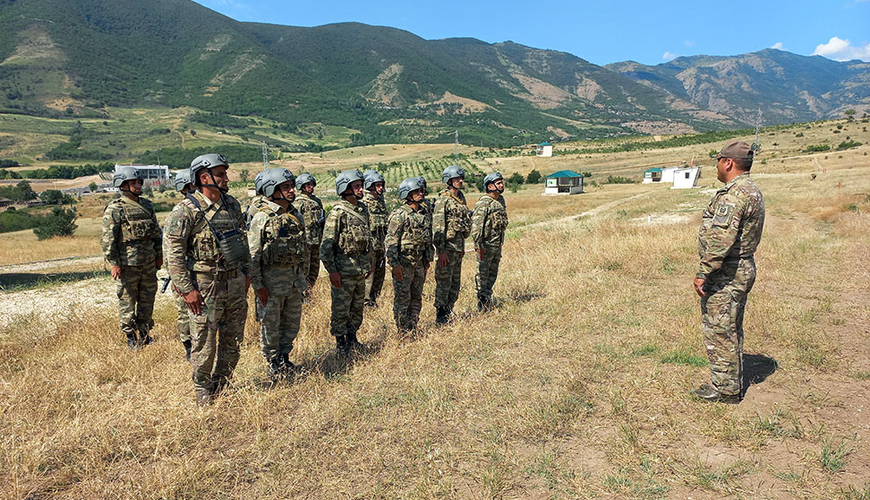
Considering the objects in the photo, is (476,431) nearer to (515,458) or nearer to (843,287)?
(515,458)

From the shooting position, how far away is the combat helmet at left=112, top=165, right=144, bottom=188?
6.07 meters

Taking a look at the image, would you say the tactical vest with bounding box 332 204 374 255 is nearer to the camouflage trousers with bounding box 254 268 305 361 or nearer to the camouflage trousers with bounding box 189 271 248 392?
the camouflage trousers with bounding box 254 268 305 361

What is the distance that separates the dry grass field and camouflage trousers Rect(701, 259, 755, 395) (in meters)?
0.29

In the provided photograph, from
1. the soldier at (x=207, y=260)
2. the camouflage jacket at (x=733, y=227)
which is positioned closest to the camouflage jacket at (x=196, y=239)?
the soldier at (x=207, y=260)

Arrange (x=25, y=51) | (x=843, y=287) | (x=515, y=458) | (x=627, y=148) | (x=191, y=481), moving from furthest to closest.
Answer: (x=25, y=51) → (x=627, y=148) → (x=843, y=287) → (x=515, y=458) → (x=191, y=481)

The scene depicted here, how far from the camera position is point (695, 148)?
2837 inches

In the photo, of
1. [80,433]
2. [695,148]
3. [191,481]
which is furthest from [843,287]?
[695,148]

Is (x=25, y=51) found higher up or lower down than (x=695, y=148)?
higher up

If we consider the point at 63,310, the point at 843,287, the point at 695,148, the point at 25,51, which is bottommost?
the point at 63,310

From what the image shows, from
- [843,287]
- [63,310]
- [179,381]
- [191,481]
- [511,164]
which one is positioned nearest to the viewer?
[191,481]

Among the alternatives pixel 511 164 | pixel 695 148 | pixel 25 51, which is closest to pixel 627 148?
pixel 695 148

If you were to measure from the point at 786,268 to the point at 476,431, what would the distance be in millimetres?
8031

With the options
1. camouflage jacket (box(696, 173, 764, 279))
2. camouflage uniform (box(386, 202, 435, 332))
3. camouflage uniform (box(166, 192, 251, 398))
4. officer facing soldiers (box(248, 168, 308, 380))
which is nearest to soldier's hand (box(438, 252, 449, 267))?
camouflage uniform (box(386, 202, 435, 332))

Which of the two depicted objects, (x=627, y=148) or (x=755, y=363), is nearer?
(x=755, y=363)
